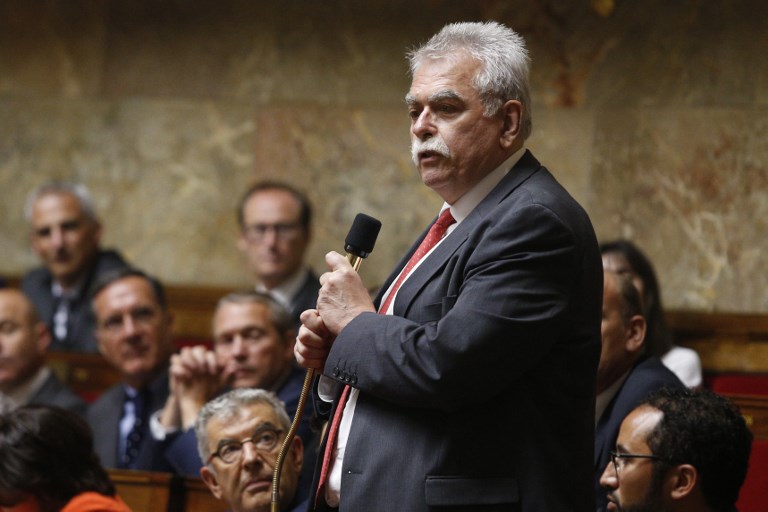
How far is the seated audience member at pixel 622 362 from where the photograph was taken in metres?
2.96

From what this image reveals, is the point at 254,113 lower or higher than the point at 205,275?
higher

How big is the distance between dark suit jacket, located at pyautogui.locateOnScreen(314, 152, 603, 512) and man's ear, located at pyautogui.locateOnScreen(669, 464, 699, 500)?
1.46 feet

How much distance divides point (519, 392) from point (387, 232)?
3061 millimetres

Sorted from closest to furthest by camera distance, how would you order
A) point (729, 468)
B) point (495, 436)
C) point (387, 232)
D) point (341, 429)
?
point (495, 436)
point (341, 429)
point (729, 468)
point (387, 232)

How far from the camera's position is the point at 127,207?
5441 mm

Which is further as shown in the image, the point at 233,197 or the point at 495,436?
the point at 233,197

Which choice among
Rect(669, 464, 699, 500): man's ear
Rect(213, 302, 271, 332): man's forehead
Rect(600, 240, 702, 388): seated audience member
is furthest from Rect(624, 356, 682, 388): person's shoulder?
Rect(213, 302, 271, 332): man's forehead

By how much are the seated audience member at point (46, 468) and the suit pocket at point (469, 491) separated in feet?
4.13

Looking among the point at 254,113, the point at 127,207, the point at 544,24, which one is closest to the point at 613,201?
the point at 544,24

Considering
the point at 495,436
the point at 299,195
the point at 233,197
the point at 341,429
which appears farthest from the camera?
the point at 233,197

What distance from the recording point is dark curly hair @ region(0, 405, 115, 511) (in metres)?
2.97

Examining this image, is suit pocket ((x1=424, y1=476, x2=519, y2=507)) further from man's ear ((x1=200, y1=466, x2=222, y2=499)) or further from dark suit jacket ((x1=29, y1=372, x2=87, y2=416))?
dark suit jacket ((x1=29, y1=372, x2=87, y2=416))

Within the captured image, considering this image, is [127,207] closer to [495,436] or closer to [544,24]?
[544,24]

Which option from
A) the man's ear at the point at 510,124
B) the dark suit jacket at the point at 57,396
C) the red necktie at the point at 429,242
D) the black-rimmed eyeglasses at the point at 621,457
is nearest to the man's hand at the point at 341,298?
the red necktie at the point at 429,242
